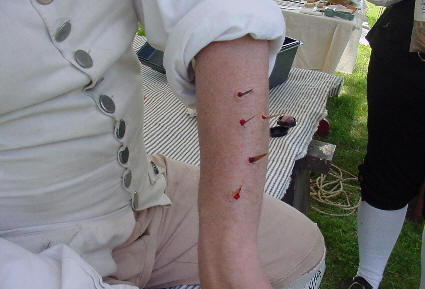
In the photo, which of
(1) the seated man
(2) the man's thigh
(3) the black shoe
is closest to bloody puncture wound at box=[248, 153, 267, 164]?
(1) the seated man

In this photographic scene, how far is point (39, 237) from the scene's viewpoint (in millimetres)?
798

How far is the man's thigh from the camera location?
1.06 m

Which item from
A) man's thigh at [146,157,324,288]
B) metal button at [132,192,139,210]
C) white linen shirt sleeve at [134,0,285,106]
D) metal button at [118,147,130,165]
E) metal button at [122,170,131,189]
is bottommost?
man's thigh at [146,157,324,288]

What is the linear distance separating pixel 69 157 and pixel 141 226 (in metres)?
0.29

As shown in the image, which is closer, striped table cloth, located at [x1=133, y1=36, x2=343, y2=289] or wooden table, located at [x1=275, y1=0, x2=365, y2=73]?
striped table cloth, located at [x1=133, y1=36, x2=343, y2=289]

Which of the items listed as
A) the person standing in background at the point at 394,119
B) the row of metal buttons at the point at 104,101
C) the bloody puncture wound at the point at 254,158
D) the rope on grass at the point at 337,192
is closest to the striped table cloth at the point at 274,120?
the person standing in background at the point at 394,119

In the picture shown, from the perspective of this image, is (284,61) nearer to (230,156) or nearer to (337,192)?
(337,192)

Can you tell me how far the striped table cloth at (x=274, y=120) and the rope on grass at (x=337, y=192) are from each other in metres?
0.61

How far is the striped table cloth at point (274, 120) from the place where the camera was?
187cm

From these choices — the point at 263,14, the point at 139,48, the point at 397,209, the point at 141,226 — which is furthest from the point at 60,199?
the point at 139,48

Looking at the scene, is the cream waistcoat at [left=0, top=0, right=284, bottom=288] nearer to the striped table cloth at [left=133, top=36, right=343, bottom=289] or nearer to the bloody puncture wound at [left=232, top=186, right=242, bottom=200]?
the bloody puncture wound at [left=232, top=186, right=242, bottom=200]

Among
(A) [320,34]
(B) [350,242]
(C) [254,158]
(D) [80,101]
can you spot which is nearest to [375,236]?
(B) [350,242]

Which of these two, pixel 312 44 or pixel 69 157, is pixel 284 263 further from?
pixel 312 44

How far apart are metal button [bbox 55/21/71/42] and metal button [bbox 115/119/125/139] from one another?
0.18m
